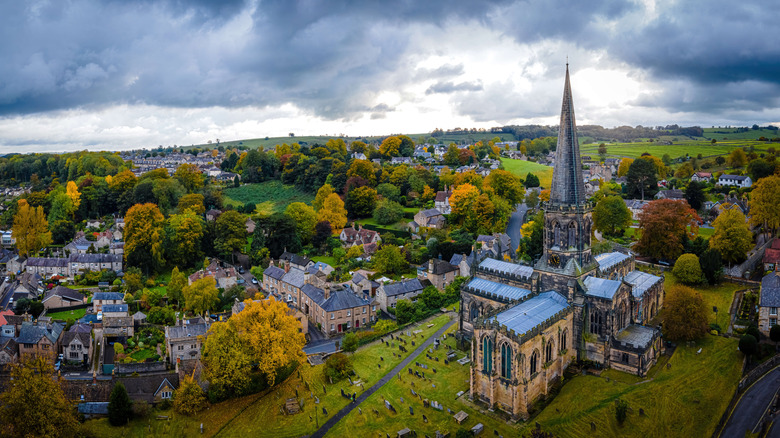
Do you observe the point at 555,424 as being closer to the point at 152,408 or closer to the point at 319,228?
the point at 152,408

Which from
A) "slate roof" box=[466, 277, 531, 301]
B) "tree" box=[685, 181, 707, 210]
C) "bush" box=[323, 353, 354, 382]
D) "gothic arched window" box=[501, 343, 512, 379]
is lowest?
"bush" box=[323, 353, 354, 382]

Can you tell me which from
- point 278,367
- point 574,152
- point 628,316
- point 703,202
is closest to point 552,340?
point 628,316

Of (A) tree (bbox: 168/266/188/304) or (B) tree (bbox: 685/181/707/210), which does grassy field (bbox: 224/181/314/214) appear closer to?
(A) tree (bbox: 168/266/188/304)

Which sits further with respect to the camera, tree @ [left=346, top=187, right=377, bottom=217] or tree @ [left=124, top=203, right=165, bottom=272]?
tree @ [left=346, top=187, right=377, bottom=217]

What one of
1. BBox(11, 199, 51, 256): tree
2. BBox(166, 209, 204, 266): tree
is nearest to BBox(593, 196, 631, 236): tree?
BBox(166, 209, 204, 266): tree

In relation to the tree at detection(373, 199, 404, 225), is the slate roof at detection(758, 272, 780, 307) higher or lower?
lower

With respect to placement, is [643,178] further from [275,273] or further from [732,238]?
[275,273]

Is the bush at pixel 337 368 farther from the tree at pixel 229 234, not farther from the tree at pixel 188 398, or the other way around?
the tree at pixel 229 234
